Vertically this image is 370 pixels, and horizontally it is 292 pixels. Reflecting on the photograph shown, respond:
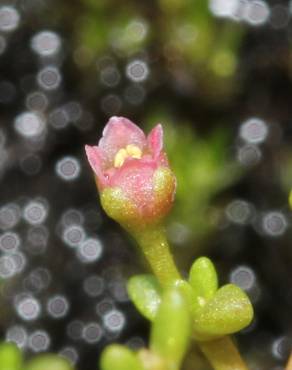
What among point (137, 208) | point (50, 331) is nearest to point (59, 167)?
point (50, 331)

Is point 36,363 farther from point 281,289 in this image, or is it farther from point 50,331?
point 281,289

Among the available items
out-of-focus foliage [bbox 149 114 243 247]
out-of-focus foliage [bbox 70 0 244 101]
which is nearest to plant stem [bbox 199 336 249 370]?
out-of-focus foliage [bbox 149 114 243 247]

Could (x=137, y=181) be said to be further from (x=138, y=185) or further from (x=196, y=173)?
(x=196, y=173)

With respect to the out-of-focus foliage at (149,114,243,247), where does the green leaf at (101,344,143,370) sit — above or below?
above

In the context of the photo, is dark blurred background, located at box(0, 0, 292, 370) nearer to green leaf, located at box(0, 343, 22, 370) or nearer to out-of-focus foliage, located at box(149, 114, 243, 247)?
out-of-focus foliage, located at box(149, 114, 243, 247)

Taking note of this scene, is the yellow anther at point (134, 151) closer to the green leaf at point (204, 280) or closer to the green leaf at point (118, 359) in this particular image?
the green leaf at point (204, 280)

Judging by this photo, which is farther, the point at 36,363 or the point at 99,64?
the point at 99,64

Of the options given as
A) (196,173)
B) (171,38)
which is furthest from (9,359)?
(171,38)
